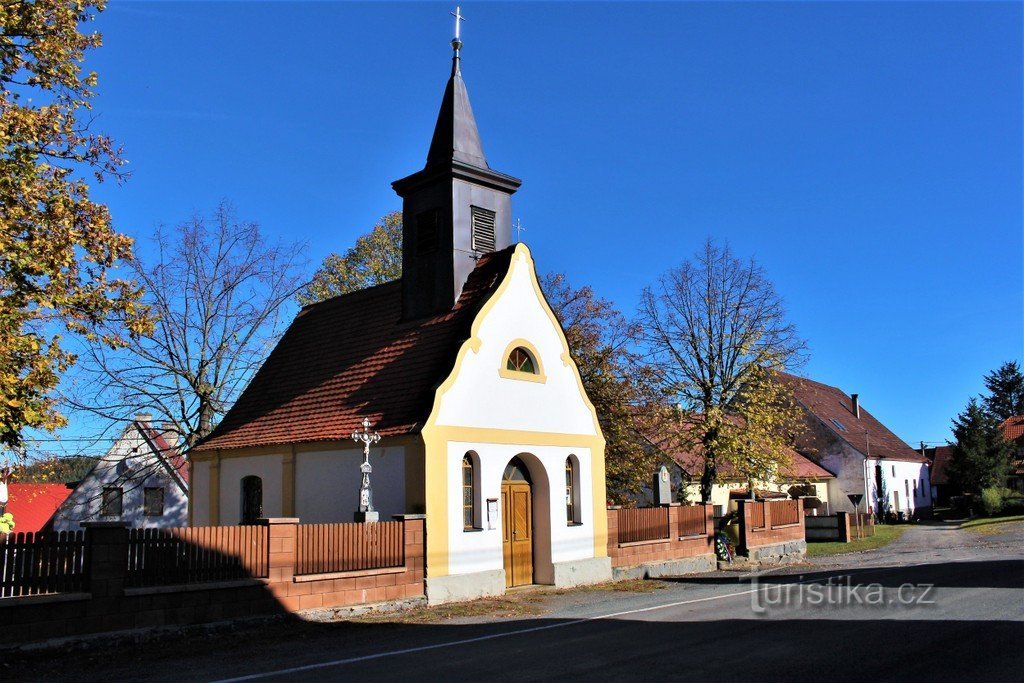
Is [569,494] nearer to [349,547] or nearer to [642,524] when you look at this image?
[642,524]

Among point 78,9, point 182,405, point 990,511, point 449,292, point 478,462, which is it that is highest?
point 78,9

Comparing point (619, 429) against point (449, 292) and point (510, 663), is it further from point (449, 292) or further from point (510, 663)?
point (510, 663)

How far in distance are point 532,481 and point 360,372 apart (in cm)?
465

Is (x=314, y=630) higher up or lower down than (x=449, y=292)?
lower down

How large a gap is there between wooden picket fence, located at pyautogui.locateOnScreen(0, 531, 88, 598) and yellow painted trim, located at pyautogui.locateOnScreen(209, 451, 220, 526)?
939 centimetres

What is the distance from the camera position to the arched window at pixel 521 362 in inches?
739

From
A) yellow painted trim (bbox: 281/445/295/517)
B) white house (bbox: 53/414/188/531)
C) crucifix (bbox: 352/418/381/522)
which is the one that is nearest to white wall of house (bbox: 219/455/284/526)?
yellow painted trim (bbox: 281/445/295/517)

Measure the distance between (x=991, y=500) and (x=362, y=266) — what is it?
34444 mm

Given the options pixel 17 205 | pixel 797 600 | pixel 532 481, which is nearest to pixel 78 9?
pixel 17 205

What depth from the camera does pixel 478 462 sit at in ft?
56.3

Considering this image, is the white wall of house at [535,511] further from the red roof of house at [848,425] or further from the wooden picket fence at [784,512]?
the red roof of house at [848,425]

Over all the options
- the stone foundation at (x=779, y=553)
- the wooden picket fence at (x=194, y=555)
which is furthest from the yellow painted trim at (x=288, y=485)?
the stone foundation at (x=779, y=553)

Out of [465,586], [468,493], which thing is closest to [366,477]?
[468,493]

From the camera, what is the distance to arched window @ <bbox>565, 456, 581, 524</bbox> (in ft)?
63.5
